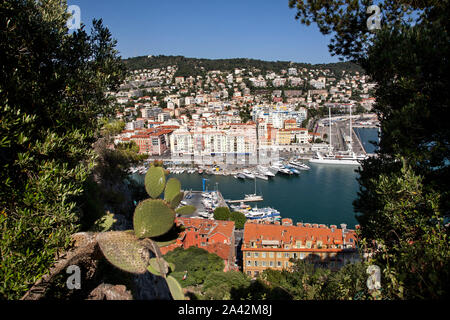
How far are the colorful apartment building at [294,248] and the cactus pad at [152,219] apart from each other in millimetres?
7630

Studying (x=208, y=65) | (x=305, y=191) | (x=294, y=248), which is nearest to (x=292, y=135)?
(x=305, y=191)

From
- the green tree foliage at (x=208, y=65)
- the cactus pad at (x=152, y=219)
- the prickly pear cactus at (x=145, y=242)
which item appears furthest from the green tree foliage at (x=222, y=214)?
the green tree foliage at (x=208, y=65)

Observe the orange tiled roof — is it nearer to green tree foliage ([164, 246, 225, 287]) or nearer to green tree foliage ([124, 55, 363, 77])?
green tree foliage ([164, 246, 225, 287])

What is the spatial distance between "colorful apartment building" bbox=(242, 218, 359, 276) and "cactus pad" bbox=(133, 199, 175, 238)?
763 centimetres

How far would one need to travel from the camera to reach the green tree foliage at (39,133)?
1.42 metres

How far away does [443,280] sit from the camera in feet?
3.76

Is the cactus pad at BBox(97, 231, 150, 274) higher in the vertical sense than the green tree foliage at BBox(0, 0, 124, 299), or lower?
lower

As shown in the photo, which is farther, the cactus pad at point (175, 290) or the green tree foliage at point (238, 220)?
the green tree foliage at point (238, 220)

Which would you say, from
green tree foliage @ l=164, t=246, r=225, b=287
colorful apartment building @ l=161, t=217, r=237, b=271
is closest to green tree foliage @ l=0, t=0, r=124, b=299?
green tree foliage @ l=164, t=246, r=225, b=287

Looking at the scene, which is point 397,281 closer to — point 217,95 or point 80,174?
point 80,174

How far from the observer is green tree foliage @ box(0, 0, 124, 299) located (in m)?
1.42

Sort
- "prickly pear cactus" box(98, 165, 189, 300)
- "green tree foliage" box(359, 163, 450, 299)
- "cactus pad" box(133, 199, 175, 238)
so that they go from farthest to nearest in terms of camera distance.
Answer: "cactus pad" box(133, 199, 175, 238)
"prickly pear cactus" box(98, 165, 189, 300)
"green tree foliage" box(359, 163, 450, 299)

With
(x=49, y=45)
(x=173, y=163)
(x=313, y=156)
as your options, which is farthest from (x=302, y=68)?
(x=49, y=45)

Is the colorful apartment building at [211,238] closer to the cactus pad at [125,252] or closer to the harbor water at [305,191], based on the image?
the harbor water at [305,191]
